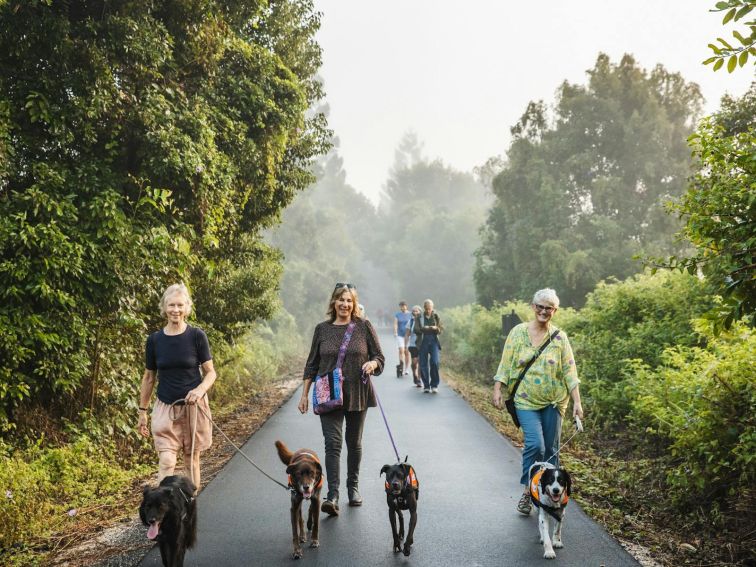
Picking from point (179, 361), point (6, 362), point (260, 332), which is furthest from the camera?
point (260, 332)

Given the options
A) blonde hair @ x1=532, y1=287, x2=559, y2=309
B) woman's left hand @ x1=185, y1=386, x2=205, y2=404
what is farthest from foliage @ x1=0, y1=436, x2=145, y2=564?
blonde hair @ x1=532, y1=287, x2=559, y2=309

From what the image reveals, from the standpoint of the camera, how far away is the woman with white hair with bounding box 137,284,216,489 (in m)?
5.16

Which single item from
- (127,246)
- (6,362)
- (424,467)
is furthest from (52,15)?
(424,467)

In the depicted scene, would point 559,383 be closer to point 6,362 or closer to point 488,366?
point 6,362

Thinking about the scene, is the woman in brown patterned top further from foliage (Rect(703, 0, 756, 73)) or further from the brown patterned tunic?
foliage (Rect(703, 0, 756, 73))

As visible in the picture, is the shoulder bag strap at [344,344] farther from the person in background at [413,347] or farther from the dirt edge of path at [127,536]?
the person in background at [413,347]

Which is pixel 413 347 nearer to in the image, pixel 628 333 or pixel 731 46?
pixel 628 333

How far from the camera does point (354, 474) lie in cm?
622

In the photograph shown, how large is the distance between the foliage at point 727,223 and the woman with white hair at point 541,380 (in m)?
1.17

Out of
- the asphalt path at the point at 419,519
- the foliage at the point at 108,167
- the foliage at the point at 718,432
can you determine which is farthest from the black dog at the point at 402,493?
the foliage at the point at 108,167

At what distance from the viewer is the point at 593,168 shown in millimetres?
30406

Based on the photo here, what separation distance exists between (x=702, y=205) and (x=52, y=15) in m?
7.57

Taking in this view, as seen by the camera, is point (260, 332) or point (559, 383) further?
point (260, 332)

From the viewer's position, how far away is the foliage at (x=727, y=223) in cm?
385
